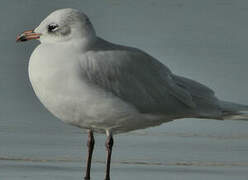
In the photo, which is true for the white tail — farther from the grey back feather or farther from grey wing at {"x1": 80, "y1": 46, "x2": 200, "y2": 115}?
grey wing at {"x1": 80, "y1": 46, "x2": 200, "y2": 115}

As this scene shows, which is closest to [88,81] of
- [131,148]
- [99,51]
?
[99,51]

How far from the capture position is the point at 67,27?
6832mm

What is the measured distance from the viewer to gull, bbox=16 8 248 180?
21.6 ft

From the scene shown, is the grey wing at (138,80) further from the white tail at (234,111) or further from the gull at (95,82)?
the white tail at (234,111)

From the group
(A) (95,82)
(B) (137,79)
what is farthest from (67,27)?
(B) (137,79)

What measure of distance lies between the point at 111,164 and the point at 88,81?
89 cm

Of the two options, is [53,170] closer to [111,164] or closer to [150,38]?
[111,164]

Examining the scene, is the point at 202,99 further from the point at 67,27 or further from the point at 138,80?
the point at 67,27

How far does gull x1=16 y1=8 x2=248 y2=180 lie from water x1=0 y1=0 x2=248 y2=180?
39 centimetres

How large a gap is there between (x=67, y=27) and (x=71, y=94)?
60cm

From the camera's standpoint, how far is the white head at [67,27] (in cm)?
680

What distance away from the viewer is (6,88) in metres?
9.81

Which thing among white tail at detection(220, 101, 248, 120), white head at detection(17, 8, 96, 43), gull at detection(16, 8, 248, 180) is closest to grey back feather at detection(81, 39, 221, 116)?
gull at detection(16, 8, 248, 180)

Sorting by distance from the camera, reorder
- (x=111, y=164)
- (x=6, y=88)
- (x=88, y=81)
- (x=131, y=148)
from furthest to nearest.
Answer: (x=6, y=88) < (x=131, y=148) < (x=111, y=164) < (x=88, y=81)
